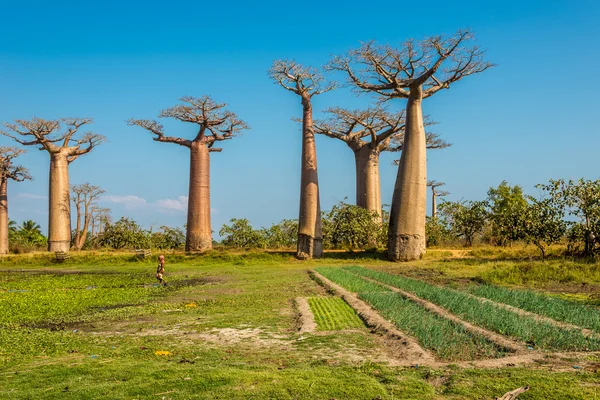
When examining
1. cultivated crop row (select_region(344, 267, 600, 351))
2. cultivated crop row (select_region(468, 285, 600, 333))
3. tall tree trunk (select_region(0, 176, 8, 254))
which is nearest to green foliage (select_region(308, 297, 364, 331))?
cultivated crop row (select_region(344, 267, 600, 351))

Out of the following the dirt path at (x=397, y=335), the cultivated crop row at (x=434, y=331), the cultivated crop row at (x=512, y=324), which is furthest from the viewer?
the cultivated crop row at (x=512, y=324)

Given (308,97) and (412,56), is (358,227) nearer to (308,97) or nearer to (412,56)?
(308,97)

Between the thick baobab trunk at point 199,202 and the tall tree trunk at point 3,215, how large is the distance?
38.9 feet

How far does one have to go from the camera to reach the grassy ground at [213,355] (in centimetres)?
447

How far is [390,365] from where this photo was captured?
5.27m

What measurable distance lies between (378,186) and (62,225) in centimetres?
1635

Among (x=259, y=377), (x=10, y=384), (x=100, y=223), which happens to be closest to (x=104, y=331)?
(x=10, y=384)

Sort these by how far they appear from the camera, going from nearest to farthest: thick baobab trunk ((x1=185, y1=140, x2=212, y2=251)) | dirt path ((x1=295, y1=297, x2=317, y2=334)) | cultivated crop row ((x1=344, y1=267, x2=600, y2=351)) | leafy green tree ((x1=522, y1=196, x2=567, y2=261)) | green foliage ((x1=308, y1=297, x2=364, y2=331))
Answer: cultivated crop row ((x1=344, y1=267, x2=600, y2=351)) → dirt path ((x1=295, y1=297, x2=317, y2=334)) → green foliage ((x1=308, y1=297, x2=364, y2=331)) → leafy green tree ((x1=522, y1=196, x2=567, y2=261)) → thick baobab trunk ((x1=185, y1=140, x2=212, y2=251))

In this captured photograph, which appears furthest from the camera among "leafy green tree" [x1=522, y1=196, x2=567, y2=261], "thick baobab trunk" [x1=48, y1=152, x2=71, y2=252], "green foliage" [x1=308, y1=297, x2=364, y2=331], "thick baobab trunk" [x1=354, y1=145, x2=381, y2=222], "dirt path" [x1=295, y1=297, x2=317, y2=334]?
"thick baobab trunk" [x1=48, y1=152, x2=71, y2=252]

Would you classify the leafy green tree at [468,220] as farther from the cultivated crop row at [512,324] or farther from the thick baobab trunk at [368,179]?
the cultivated crop row at [512,324]

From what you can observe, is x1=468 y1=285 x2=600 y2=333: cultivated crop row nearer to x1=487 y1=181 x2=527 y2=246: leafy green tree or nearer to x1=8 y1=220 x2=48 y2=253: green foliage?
x1=487 y1=181 x2=527 y2=246: leafy green tree

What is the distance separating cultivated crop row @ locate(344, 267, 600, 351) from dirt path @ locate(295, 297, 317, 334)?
1941mm

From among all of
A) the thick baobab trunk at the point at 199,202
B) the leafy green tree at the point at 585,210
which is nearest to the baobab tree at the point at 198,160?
the thick baobab trunk at the point at 199,202

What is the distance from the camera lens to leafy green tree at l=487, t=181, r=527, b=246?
762 inches
